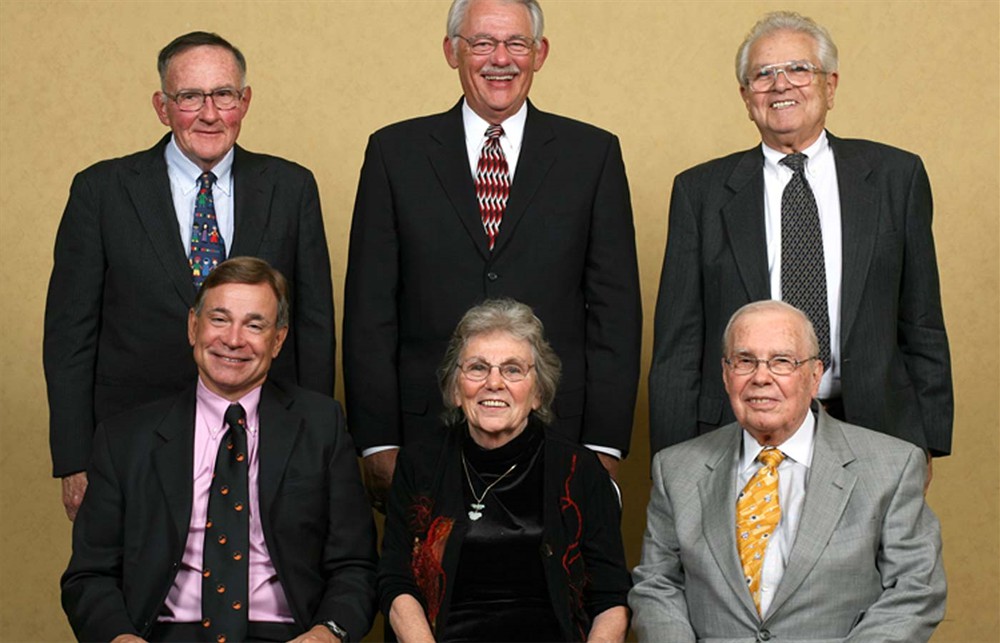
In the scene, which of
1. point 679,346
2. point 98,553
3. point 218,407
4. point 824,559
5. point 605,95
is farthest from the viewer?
point 605,95

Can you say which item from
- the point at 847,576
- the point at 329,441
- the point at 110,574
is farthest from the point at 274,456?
the point at 847,576

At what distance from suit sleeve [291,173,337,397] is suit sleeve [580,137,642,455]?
0.64 meters

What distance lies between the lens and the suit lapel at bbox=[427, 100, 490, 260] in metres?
4.03

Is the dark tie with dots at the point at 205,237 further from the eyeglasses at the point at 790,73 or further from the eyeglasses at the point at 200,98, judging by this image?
the eyeglasses at the point at 790,73

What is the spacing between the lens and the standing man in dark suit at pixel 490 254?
4031 millimetres

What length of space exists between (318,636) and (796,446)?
3.60 ft

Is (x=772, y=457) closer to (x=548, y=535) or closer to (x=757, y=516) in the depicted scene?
(x=757, y=516)

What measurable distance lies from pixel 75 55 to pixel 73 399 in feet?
5.86

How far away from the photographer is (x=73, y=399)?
4.07 metres

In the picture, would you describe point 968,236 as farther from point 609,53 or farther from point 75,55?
point 75,55

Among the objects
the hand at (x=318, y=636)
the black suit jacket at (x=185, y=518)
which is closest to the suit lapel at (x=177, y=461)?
the black suit jacket at (x=185, y=518)

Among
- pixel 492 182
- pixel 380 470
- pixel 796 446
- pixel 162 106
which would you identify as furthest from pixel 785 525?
pixel 162 106

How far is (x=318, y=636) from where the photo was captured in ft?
11.6

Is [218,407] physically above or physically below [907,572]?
above
